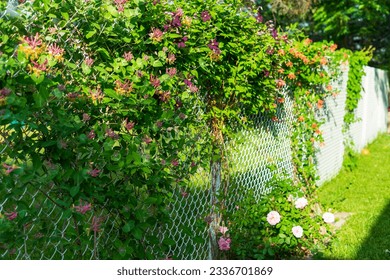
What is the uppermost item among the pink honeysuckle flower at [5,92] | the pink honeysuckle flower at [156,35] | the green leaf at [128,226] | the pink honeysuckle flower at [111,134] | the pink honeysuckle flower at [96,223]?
the pink honeysuckle flower at [5,92]

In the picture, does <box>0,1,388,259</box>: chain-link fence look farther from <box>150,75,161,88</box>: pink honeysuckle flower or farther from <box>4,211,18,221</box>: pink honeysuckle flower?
<box>150,75,161,88</box>: pink honeysuckle flower

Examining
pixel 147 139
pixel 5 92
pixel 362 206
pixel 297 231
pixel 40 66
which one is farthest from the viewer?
pixel 362 206

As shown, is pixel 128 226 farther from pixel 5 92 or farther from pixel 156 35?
pixel 156 35

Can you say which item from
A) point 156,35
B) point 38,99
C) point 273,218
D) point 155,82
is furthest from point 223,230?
point 38,99

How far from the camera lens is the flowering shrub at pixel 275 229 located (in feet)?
12.6

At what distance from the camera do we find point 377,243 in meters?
4.44

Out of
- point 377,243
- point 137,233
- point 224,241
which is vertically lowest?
point 377,243

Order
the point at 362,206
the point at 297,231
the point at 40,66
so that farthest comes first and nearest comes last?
the point at 362,206 → the point at 297,231 → the point at 40,66

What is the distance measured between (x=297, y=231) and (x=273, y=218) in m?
0.21

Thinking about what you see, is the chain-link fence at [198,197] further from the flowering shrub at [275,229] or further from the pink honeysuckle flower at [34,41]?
the pink honeysuckle flower at [34,41]

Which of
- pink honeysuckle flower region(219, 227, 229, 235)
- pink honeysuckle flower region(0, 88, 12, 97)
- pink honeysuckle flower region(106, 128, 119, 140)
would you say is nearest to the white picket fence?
pink honeysuckle flower region(219, 227, 229, 235)

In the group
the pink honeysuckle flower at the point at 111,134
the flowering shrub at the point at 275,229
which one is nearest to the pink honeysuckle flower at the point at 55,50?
the pink honeysuckle flower at the point at 111,134

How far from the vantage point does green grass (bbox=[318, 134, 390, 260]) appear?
13.9 ft
